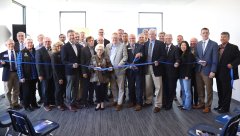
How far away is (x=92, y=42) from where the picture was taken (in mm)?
5355

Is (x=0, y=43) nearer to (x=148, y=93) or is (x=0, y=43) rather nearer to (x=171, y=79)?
(x=148, y=93)

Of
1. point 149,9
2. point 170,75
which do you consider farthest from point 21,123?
point 149,9

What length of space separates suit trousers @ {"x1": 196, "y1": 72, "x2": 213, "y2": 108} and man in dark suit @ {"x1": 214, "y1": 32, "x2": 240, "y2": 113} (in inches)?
9.0

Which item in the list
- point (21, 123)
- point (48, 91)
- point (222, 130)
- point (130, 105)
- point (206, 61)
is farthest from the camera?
point (130, 105)

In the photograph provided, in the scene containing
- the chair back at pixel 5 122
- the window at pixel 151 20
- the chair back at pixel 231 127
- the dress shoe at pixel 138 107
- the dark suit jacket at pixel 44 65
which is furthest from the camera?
the window at pixel 151 20

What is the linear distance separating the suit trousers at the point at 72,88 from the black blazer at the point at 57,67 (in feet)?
0.58

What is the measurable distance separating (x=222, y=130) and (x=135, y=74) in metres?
2.97

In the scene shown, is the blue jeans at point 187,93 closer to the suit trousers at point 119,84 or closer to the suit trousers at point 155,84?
the suit trousers at point 155,84

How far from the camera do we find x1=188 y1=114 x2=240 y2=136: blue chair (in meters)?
2.45

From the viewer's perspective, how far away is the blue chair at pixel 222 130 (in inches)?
96.4

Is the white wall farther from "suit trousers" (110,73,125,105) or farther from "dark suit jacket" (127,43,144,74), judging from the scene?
"suit trousers" (110,73,125,105)

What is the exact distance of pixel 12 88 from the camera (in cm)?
545

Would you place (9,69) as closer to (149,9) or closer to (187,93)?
(187,93)

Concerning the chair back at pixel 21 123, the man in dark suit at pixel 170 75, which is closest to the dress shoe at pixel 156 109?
the man in dark suit at pixel 170 75
